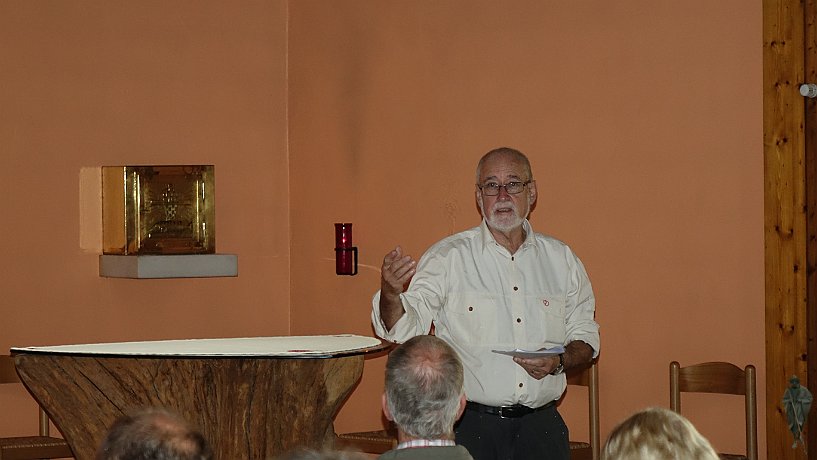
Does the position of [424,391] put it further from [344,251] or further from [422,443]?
[344,251]

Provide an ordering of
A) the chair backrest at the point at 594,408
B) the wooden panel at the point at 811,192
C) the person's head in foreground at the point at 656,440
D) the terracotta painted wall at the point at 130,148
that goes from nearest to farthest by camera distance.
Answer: the person's head in foreground at the point at 656,440 → the wooden panel at the point at 811,192 → the chair backrest at the point at 594,408 → the terracotta painted wall at the point at 130,148

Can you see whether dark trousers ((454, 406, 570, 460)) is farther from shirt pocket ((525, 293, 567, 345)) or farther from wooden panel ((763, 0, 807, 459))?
wooden panel ((763, 0, 807, 459))

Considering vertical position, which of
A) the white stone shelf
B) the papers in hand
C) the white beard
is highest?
the white beard

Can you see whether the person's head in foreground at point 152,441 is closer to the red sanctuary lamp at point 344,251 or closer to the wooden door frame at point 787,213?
the wooden door frame at point 787,213

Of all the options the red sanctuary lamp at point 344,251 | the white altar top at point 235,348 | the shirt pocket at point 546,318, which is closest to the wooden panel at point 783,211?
the shirt pocket at point 546,318

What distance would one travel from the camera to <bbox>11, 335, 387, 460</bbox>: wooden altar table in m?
3.70

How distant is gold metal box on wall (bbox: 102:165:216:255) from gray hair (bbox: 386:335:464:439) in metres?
2.94

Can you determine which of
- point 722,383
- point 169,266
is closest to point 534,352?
point 722,383

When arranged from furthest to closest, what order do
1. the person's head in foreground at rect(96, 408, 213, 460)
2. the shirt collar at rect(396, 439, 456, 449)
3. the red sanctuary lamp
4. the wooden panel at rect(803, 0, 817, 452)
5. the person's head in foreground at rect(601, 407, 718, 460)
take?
the red sanctuary lamp
the wooden panel at rect(803, 0, 817, 452)
the shirt collar at rect(396, 439, 456, 449)
the person's head in foreground at rect(601, 407, 718, 460)
the person's head in foreground at rect(96, 408, 213, 460)

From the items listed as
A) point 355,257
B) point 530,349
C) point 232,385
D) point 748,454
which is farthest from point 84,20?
point 748,454

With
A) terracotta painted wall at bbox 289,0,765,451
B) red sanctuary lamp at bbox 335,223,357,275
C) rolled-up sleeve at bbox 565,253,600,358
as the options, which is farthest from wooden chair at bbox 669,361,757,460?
red sanctuary lamp at bbox 335,223,357,275

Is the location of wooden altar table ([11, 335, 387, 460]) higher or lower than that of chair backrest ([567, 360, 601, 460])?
higher

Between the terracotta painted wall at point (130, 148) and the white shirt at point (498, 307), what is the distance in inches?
88.0

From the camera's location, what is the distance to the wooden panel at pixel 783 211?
4.31 metres
